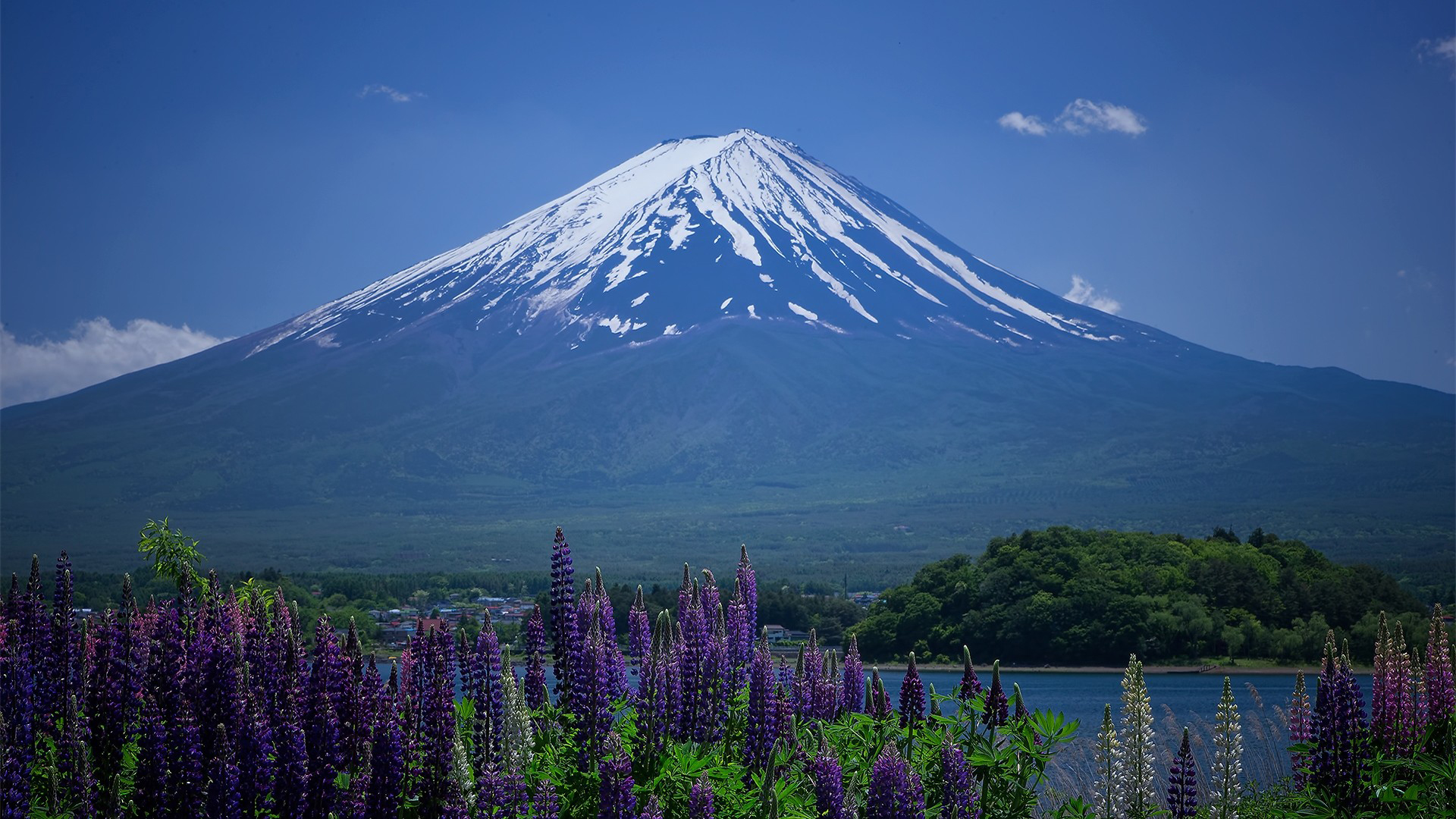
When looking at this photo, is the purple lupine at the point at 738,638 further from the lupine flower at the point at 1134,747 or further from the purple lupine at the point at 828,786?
the lupine flower at the point at 1134,747

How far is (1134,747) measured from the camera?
7695 mm

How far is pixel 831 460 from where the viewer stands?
496ft

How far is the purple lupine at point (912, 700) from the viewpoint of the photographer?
7.67 meters

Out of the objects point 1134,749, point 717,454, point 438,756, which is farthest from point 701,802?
point 717,454

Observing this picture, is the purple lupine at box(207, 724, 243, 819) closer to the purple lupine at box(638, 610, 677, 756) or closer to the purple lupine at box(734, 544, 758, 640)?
the purple lupine at box(638, 610, 677, 756)

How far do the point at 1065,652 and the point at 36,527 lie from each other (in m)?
111

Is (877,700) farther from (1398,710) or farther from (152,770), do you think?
(152,770)

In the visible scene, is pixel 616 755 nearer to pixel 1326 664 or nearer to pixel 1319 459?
pixel 1326 664

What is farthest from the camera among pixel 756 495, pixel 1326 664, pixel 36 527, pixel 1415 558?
pixel 756 495

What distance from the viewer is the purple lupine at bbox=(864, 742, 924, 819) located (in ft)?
19.5

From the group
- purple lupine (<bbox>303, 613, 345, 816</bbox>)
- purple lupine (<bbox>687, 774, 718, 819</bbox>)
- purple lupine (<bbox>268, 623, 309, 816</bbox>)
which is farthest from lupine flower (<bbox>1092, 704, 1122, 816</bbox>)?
purple lupine (<bbox>268, 623, 309, 816</bbox>)

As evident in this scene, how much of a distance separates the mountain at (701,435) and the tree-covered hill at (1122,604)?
41.5 metres

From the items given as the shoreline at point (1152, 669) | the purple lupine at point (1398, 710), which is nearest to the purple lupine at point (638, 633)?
the purple lupine at point (1398, 710)

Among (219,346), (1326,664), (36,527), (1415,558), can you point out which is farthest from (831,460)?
(1326,664)
